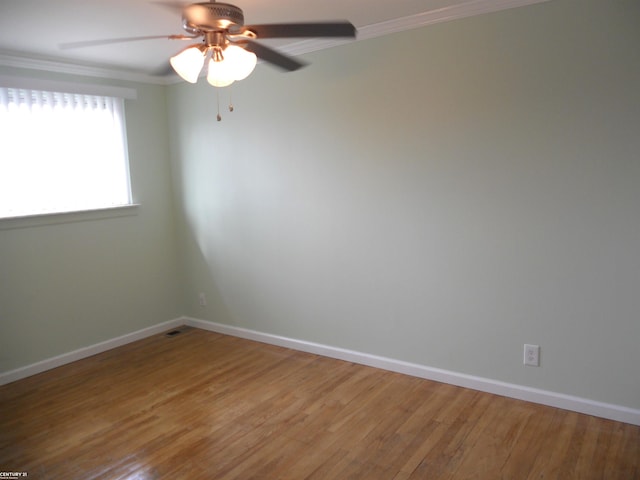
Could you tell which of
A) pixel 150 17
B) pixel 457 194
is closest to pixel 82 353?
pixel 150 17

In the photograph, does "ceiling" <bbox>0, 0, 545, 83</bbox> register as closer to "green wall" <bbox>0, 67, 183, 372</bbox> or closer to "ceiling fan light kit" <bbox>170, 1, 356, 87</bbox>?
"ceiling fan light kit" <bbox>170, 1, 356, 87</bbox>

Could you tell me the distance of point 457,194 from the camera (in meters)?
2.94

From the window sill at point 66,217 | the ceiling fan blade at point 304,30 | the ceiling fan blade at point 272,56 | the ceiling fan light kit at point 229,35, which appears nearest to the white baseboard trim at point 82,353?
the window sill at point 66,217

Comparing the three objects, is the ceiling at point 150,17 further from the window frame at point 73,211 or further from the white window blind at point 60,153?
the white window blind at point 60,153

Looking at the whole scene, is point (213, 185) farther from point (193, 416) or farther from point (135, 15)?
point (193, 416)

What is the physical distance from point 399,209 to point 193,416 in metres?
1.84

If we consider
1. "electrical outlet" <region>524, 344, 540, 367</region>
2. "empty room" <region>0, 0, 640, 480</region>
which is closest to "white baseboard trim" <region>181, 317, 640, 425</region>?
"empty room" <region>0, 0, 640, 480</region>

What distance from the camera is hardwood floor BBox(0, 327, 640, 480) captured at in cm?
229

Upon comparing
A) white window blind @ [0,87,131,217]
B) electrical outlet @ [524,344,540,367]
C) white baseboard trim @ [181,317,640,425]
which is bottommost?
white baseboard trim @ [181,317,640,425]

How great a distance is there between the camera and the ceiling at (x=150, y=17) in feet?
8.12

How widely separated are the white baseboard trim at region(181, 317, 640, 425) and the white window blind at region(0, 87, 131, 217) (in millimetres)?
1674

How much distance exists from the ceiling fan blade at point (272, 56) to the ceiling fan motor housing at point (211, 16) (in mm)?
236

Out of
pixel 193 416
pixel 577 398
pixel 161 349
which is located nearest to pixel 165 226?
pixel 161 349

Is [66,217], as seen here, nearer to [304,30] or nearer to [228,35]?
[228,35]
